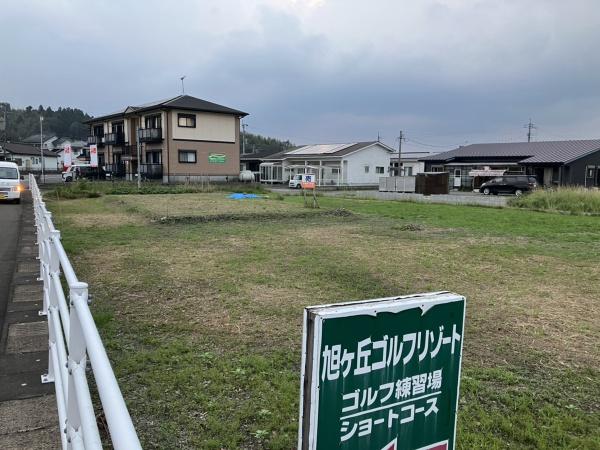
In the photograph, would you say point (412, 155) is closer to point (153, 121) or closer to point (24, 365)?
point (153, 121)

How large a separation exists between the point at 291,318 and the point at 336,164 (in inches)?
1633

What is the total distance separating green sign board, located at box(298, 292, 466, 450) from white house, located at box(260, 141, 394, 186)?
1676 inches

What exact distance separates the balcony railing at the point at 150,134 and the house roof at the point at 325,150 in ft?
49.6

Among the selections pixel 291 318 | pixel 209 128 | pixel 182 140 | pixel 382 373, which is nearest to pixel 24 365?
pixel 291 318

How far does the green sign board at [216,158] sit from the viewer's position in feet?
130

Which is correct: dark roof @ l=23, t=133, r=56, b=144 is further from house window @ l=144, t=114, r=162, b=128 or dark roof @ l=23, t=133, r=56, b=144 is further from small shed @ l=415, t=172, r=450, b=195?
small shed @ l=415, t=172, r=450, b=195

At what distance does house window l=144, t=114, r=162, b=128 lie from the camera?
38.3 m

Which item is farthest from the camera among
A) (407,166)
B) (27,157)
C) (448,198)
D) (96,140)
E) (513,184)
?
(27,157)

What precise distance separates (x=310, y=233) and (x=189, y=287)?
5.49m

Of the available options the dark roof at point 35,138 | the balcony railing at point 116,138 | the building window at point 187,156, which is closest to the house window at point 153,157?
the building window at point 187,156

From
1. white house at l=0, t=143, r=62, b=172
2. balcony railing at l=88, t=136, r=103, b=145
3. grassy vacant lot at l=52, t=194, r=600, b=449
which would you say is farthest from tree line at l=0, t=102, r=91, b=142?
grassy vacant lot at l=52, t=194, r=600, b=449

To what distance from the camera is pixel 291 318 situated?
4.80 m

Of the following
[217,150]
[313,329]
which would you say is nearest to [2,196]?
[313,329]

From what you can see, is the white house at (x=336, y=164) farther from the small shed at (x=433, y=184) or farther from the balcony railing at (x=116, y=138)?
the balcony railing at (x=116, y=138)
